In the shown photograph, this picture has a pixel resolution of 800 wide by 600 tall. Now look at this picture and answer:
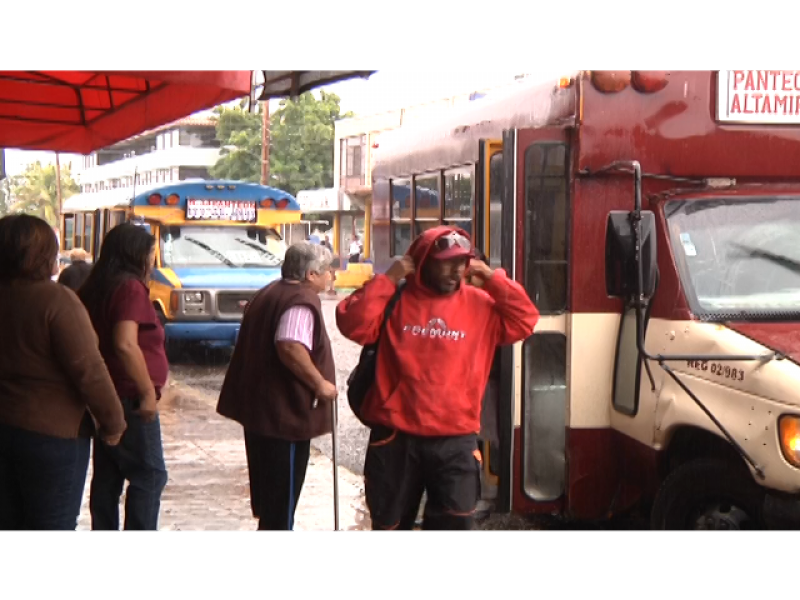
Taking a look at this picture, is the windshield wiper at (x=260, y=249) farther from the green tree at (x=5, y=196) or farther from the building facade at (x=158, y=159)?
the green tree at (x=5, y=196)

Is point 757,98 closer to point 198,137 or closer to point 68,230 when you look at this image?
point 198,137

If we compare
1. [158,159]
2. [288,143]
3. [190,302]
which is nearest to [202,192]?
[158,159]

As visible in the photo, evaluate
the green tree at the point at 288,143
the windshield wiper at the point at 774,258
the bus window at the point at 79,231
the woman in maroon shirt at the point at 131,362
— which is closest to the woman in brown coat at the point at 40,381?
the woman in maroon shirt at the point at 131,362

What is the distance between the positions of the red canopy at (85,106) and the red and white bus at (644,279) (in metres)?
1.82

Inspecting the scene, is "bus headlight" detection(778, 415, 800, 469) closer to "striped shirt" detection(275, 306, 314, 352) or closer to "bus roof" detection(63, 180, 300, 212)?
"striped shirt" detection(275, 306, 314, 352)

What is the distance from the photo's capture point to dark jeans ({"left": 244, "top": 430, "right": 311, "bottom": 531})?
5.72 metres

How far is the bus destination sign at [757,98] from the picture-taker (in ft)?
20.1

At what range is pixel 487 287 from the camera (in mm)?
5246

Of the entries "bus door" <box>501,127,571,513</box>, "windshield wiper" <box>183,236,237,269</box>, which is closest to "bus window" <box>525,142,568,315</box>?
"bus door" <box>501,127,571,513</box>

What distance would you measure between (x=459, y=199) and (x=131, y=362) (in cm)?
274

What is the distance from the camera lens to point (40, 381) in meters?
4.88

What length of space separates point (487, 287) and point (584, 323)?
1.25 meters
